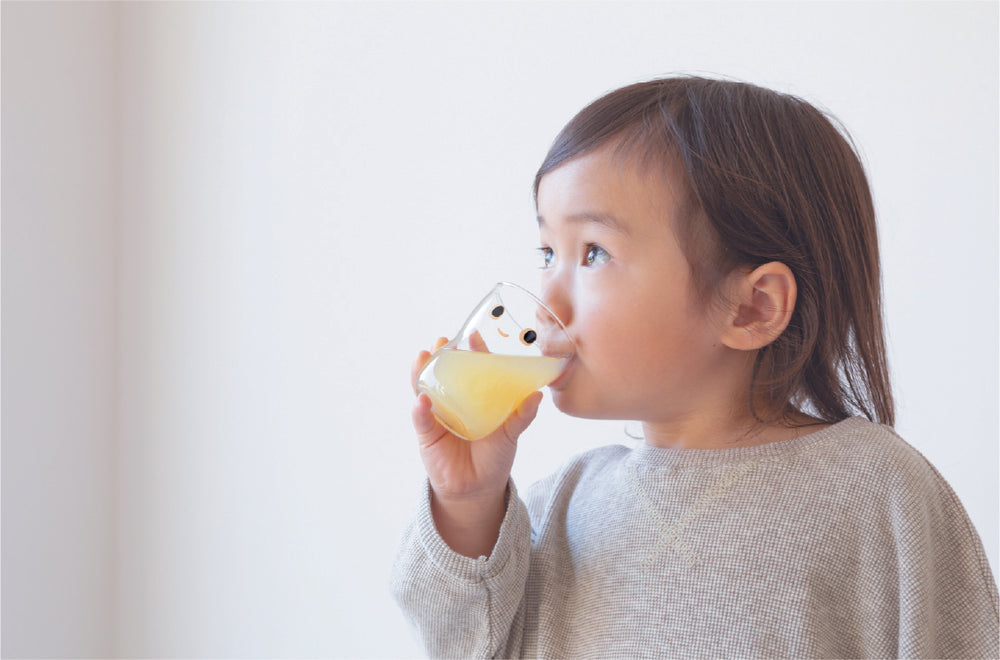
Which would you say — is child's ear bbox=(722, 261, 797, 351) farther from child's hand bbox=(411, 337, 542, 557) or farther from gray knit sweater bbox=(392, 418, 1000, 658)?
child's hand bbox=(411, 337, 542, 557)

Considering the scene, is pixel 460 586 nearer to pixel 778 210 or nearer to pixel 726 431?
pixel 726 431

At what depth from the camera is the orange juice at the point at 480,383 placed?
2.82 ft

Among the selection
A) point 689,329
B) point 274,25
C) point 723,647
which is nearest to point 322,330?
point 274,25

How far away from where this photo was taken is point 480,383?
86cm

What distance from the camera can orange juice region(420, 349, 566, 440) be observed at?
0.86 m

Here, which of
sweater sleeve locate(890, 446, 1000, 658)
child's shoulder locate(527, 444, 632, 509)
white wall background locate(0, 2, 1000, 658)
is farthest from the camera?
white wall background locate(0, 2, 1000, 658)

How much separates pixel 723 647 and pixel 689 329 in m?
0.29

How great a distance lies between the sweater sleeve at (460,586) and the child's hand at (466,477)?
2cm

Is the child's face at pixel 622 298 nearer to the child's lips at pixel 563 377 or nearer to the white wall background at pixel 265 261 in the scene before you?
the child's lips at pixel 563 377

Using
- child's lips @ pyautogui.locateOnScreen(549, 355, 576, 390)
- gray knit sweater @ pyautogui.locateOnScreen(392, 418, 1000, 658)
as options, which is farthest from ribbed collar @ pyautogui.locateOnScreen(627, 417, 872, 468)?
child's lips @ pyautogui.locateOnScreen(549, 355, 576, 390)

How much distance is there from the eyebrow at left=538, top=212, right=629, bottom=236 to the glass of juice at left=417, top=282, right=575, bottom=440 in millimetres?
98

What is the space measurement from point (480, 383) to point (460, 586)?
216mm

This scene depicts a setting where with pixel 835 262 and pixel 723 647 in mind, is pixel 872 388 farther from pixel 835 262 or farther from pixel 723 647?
pixel 723 647

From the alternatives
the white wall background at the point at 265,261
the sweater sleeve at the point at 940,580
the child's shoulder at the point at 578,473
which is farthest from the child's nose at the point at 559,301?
the white wall background at the point at 265,261
